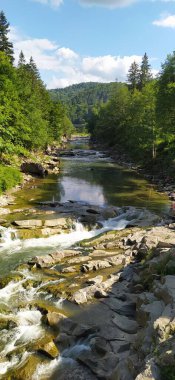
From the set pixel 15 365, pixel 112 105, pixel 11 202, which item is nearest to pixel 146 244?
pixel 15 365

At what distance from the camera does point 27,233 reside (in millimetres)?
25141

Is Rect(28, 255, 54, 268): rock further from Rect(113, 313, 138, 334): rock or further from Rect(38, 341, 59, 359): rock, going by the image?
Rect(38, 341, 59, 359): rock

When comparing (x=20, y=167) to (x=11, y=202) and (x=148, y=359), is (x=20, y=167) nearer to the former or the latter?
(x=11, y=202)

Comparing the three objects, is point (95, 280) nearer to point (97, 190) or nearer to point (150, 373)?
point (150, 373)

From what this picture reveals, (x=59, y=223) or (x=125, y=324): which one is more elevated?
(x=59, y=223)

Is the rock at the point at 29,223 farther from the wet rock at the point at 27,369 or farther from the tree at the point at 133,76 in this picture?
the tree at the point at 133,76

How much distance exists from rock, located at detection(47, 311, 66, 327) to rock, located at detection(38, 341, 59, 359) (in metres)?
1.32

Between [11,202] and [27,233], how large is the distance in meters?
9.07

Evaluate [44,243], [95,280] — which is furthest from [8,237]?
[95,280]

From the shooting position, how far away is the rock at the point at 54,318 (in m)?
14.1

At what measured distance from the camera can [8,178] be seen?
3803 centimetres

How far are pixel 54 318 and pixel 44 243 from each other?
10.5 m

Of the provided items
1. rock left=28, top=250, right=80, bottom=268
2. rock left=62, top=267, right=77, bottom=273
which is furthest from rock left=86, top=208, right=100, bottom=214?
rock left=62, top=267, right=77, bottom=273

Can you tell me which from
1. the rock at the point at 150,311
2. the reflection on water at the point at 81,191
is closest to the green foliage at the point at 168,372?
the rock at the point at 150,311
